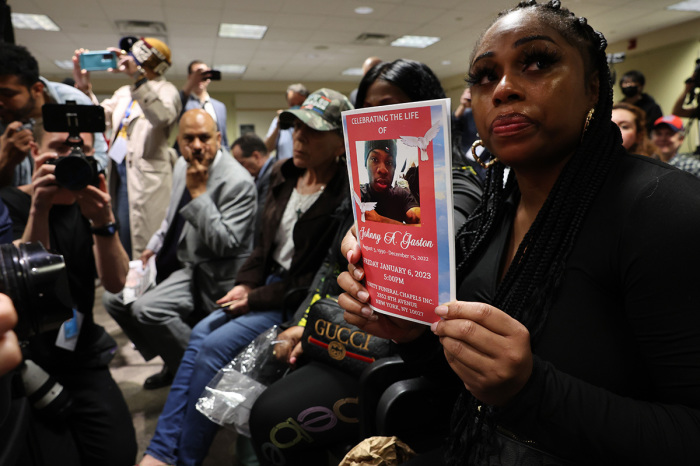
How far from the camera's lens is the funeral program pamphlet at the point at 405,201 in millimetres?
652

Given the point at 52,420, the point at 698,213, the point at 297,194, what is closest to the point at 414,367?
the point at 698,213

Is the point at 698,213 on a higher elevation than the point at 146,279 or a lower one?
higher

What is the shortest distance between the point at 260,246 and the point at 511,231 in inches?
52.3

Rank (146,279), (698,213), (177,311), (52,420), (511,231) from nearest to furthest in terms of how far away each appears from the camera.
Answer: (698,213) < (511,231) < (52,420) < (177,311) < (146,279)

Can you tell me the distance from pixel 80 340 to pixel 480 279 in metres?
1.50

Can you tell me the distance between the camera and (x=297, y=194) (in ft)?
6.44

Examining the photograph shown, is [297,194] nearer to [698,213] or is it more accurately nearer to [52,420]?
[52,420]

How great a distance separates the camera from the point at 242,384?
1.48 meters

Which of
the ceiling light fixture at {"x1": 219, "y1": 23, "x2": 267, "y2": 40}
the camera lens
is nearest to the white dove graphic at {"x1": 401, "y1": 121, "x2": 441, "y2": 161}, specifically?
the camera lens

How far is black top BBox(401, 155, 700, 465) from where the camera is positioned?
0.62 m

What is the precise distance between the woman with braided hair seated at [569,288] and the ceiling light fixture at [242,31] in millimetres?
7500

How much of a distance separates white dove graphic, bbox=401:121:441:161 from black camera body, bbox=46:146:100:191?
1.09m

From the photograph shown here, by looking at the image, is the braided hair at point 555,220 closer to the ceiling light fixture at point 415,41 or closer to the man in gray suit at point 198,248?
the man in gray suit at point 198,248

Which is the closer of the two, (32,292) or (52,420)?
(32,292)
